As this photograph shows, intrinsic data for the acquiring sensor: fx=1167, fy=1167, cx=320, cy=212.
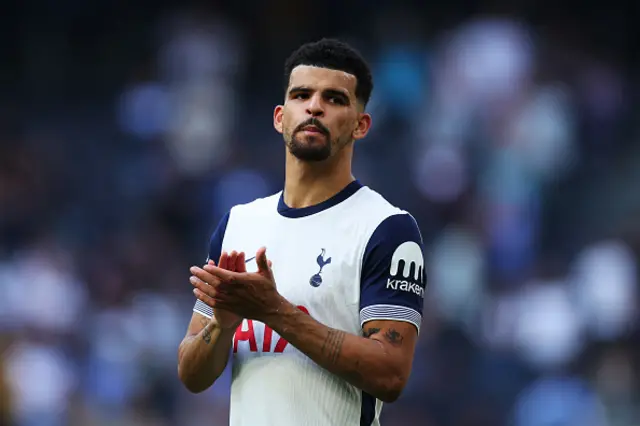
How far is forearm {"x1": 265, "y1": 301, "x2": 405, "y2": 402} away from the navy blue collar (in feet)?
1.93

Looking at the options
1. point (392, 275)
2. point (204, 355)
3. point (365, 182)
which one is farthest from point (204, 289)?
point (365, 182)

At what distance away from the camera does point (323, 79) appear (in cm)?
444

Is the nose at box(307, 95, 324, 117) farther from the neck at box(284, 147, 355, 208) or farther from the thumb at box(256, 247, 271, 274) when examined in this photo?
the thumb at box(256, 247, 271, 274)

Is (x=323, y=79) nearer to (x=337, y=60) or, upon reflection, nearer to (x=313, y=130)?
(x=337, y=60)

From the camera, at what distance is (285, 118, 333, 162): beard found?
14.3 ft

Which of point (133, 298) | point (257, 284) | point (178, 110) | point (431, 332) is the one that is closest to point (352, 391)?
point (257, 284)

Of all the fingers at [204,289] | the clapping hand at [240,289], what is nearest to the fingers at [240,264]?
the clapping hand at [240,289]

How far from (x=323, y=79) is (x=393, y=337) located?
1036 mm

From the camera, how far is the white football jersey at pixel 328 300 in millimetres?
4160

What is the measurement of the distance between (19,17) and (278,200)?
11647 mm

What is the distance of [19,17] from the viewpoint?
15.3 m

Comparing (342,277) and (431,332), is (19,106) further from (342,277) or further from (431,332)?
(342,277)

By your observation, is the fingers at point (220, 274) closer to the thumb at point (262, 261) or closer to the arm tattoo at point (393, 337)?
the thumb at point (262, 261)

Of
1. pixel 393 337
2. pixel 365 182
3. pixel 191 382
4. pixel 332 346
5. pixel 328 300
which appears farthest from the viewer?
pixel 365 182
